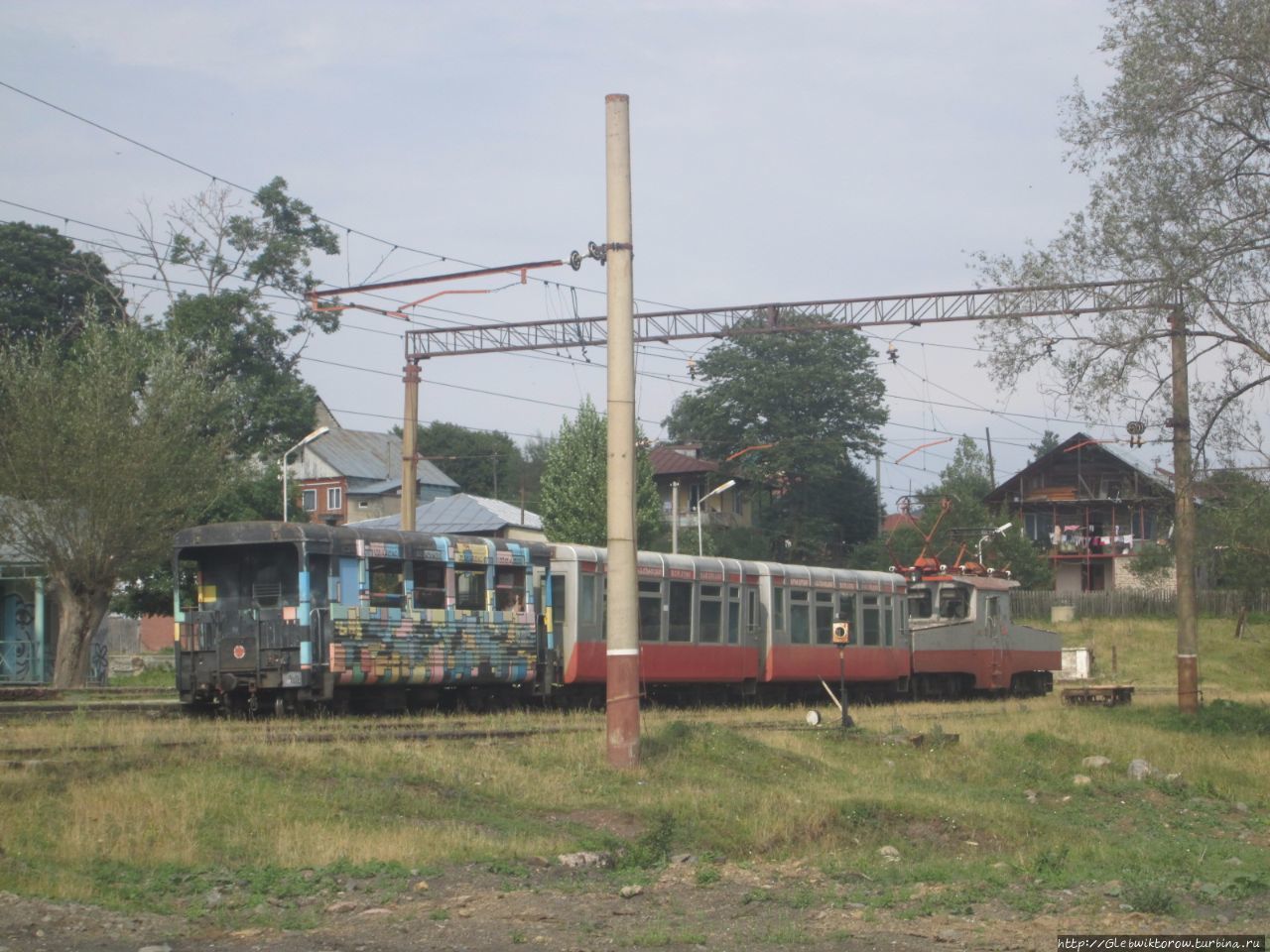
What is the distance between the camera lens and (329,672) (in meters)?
18.4

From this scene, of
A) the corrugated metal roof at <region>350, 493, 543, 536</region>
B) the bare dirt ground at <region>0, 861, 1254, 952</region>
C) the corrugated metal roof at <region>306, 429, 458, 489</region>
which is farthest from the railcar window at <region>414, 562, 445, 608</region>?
the corrugated metal roof at <region>306, 429, 458, 489</region>

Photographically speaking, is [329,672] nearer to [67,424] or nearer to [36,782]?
[36,782]

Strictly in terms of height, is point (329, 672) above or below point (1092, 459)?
below

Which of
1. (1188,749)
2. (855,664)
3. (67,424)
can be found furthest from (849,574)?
(67,424)

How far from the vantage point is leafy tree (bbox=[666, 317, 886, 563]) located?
71.1 metres

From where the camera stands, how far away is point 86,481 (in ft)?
94.4

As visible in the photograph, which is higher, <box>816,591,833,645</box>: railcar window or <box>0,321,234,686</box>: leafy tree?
<box>0,321,234,686</box>: leafy tree

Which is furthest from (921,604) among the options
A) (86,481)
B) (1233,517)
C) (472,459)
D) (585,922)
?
(472,459)

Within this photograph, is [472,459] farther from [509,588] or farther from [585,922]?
[585,922]

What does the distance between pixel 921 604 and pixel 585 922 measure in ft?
79.3

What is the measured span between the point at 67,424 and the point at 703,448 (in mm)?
49579

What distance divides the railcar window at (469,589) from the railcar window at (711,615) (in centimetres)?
546

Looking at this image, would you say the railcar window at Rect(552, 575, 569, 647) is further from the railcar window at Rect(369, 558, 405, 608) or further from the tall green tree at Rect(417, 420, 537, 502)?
the tall green tree at Rect(417, 420, 537, 502)

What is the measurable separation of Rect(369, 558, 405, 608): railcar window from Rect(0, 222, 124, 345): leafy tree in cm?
4037
